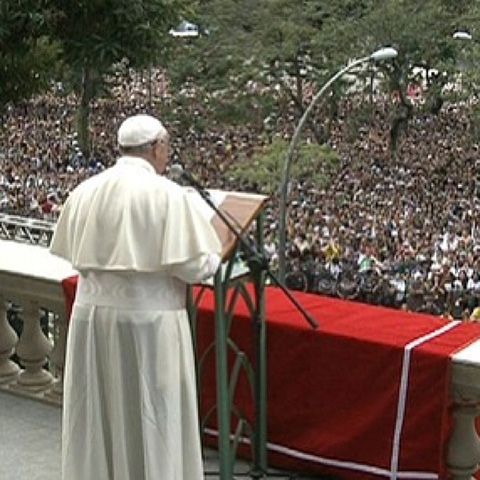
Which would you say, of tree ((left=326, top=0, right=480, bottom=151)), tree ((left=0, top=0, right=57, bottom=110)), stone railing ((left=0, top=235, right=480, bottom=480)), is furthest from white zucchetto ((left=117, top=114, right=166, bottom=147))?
tree ((left=326, top=0, right=480, bottom=151))

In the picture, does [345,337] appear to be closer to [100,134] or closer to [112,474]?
[112,474]

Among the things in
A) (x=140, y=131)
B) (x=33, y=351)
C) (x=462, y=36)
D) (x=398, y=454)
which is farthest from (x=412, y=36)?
(x=140, y=131)

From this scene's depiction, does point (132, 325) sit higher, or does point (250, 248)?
point (250, 248)

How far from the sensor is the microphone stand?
346 cm

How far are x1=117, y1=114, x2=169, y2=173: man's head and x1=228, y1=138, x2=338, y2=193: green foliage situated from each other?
1015 inches

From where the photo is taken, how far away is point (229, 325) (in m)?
3.93

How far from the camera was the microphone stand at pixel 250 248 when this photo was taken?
3.46 metres

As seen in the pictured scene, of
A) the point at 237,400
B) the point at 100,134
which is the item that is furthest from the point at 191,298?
the point at 100,134

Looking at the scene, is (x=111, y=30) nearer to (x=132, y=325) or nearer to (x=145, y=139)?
(x=145, y=139)

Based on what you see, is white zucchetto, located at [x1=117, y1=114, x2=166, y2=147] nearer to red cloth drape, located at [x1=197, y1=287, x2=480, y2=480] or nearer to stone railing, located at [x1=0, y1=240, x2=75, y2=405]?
red cloth drape, located at [x1=197, y1=287, x2=480, y2=480]

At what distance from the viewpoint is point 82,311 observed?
11.8 feet

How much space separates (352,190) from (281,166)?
1.98 meters

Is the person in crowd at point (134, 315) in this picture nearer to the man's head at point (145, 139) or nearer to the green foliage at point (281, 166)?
the man's head at point (145, 139)

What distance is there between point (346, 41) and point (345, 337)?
2919 centimetres
